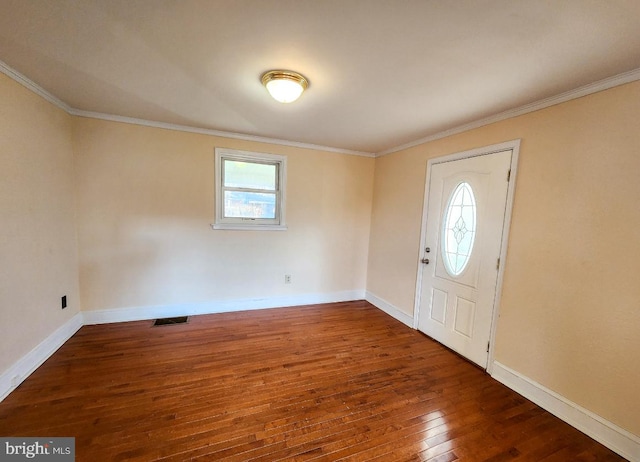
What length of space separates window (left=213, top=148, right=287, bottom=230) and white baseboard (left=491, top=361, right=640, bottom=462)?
2.99m

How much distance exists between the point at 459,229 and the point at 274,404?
2.42 m

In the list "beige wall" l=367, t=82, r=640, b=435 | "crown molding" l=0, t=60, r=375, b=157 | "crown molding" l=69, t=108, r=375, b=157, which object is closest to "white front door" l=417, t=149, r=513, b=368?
"beige wall" l=367, t=82, r=640, b=435

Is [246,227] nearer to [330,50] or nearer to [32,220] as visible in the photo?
[32,220]

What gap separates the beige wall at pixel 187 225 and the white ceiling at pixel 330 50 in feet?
2.17

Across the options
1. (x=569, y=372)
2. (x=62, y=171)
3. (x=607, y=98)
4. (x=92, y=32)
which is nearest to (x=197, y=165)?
(x=62, y=171)

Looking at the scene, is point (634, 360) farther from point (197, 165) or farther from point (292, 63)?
point (197, 165)

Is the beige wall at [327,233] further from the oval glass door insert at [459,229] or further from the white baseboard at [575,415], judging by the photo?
the oval glass door insert at [459,229]

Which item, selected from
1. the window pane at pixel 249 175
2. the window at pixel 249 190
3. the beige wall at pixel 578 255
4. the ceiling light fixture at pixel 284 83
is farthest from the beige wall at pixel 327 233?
the ceiling light fixture at pixel 284 83

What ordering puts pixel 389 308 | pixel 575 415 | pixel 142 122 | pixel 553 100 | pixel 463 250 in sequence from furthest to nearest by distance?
pixel 389 308
pixel 142 122
pixel 463 250
pixel 553 100
pixel 575 415

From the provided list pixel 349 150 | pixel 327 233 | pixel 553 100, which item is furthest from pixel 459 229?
pixel 349 150

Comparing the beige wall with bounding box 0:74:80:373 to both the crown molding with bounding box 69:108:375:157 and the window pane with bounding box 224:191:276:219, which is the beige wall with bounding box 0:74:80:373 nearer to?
the crown molding with bounding box 69:108:375:157

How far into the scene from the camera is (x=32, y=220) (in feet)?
7.09

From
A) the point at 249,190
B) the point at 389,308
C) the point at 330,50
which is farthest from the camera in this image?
the point at 389,308

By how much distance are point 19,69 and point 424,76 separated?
2983 millimetres
